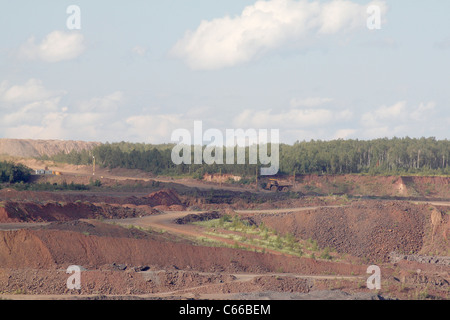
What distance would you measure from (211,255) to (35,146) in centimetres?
11688

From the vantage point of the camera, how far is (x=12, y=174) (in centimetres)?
5994

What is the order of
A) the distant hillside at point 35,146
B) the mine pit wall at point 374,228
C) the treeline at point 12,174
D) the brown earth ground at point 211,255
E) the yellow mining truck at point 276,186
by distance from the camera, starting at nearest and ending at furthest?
the brown earth ground at point 211,255
the mine pit wall at point 374,228
the treeline at point 12,174
the yellow mining truck at point 276,186
the distant hillside at point 35,146

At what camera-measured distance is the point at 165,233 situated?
2920 centimetres

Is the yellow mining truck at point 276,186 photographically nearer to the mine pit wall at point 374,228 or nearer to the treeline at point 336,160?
the treeline at point 336,160

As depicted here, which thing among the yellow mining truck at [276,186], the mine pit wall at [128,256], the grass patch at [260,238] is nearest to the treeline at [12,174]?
the yellow mining truck at [276,186]

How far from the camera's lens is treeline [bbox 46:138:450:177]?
72875 millimetres

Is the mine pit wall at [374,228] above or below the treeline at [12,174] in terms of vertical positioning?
below

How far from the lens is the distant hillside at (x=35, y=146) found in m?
126

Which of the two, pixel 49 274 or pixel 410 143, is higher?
pixel 410 143

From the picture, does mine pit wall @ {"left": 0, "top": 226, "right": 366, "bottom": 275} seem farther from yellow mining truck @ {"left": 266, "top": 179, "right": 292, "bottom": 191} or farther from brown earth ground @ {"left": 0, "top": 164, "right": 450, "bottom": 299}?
yellow mining truck @ {"left": 266, "top": 179, "right": 292, "bottom": 191}

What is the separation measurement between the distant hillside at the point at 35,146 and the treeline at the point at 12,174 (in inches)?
2377

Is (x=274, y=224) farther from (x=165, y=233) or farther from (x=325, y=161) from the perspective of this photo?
(x=325, y=161)
